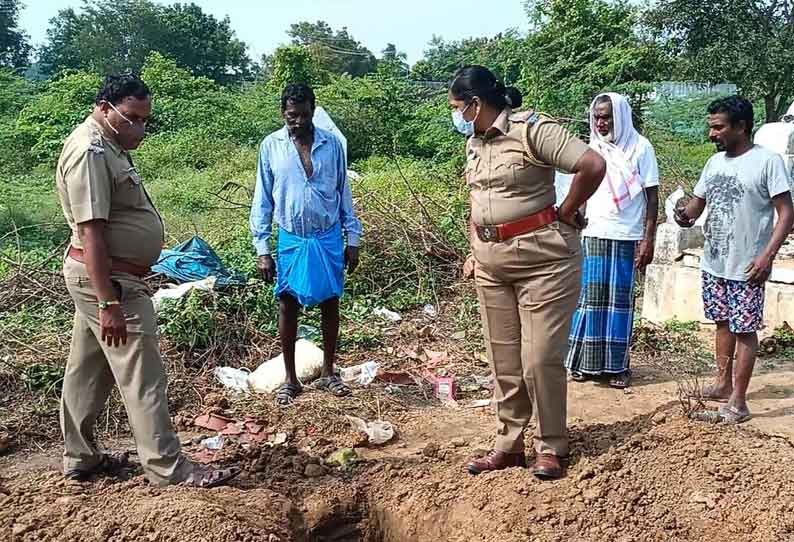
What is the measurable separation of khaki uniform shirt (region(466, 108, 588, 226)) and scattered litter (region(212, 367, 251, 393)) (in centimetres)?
229

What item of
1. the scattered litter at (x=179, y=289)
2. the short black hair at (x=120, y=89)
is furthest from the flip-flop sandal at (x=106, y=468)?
the scattered litter at (x=179, y=289)

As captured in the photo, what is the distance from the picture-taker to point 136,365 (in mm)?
3070

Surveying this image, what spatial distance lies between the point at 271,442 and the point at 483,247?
1.73 meters

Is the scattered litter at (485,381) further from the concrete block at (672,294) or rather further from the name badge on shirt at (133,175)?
the name badge on shirt at (133,175)

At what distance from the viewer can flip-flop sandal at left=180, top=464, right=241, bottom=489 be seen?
3180 mm

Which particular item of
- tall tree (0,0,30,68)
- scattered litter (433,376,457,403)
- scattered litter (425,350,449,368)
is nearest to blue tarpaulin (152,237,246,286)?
scattered litter (425,350,449,368)

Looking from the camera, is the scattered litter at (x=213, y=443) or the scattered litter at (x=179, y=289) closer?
the scattered litter at (x=213, y=443)

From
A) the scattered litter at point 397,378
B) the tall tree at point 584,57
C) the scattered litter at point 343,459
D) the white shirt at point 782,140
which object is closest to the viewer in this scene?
the scattered litter at point 343,459

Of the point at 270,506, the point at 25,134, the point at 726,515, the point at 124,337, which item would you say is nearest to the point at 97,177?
the point at 124,337

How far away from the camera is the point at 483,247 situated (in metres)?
3.25

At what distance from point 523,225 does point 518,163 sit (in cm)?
25

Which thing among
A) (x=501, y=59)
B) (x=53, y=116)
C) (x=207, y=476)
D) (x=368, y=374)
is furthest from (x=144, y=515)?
(x=501, y=59)

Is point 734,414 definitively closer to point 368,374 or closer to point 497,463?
point 497,463

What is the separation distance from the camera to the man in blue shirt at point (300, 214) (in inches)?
174
